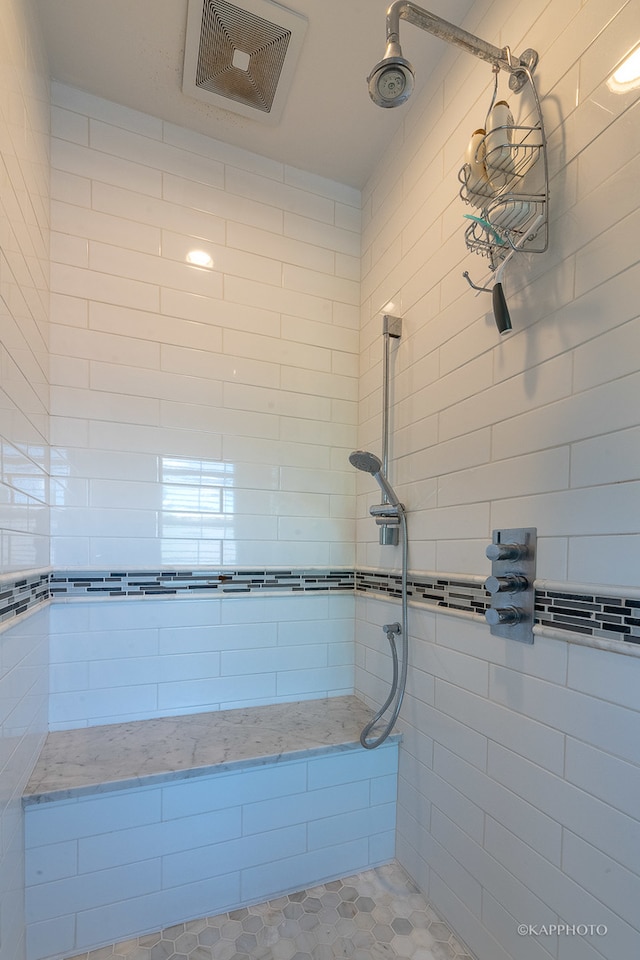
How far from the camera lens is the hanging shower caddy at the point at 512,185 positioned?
97 centimetres

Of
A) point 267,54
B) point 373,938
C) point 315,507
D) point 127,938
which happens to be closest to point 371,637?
point 315,507

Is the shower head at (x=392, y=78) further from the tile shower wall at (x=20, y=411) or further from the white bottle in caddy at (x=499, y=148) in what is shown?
the tile shower wall at (x=20, y=411)

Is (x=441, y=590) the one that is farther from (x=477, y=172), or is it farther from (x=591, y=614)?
(x=477, y=172)

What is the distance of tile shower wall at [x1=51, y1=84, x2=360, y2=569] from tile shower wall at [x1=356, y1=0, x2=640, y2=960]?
1.55 ft

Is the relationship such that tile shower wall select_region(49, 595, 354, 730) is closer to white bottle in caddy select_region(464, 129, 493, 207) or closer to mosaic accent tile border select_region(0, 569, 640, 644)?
mosaic accent tile border select_region(0, 569, 640, 644)

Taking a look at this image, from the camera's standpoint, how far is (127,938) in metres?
1.24

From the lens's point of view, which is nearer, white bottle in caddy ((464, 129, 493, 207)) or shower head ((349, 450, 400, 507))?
white bottle in caddy ((464, 129, 493, 207))

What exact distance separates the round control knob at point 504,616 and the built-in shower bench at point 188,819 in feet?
2.53

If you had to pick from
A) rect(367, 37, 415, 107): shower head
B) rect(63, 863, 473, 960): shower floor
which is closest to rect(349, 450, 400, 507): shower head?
Answer: rect(367, 37, 415, 107): shower head

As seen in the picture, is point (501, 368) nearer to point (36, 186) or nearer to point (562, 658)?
point (562, 658)

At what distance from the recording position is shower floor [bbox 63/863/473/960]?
1.18 meters

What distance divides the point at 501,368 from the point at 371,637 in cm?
117

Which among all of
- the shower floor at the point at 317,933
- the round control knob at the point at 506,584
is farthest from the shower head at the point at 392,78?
the shower floor at the point at 317,933

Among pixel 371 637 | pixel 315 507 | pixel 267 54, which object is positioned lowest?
pixel 371 637
